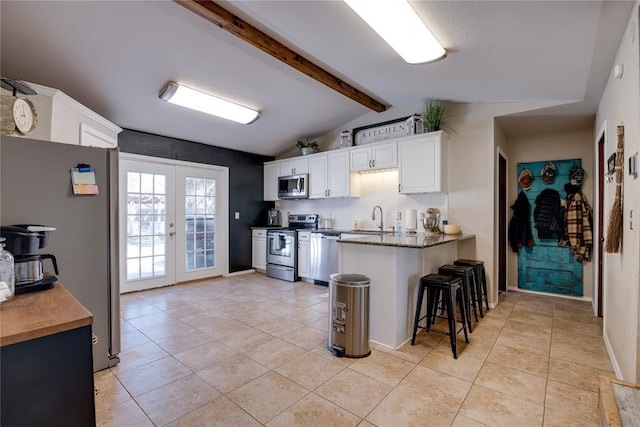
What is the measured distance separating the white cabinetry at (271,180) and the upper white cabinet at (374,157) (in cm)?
182

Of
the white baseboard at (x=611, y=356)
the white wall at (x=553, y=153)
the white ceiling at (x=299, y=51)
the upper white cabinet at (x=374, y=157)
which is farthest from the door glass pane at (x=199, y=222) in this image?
the white baseboard at (x=611, y=356)

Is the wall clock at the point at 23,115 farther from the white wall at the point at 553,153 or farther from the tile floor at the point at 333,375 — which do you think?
the white wall at the point at 553,153

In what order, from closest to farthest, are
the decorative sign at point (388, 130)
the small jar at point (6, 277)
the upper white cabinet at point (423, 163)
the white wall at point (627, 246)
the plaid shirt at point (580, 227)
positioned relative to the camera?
the small jar at point (6, 277), the white wall at point (627, 246), the upper white cabinet at point (423, 163), the plaid shirt at point (580, 227), the decorative sign at point (388, 130)

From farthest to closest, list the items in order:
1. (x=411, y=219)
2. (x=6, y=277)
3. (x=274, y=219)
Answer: (x=274, y=219) → (x=411, y=219) → (x=6, y=277)

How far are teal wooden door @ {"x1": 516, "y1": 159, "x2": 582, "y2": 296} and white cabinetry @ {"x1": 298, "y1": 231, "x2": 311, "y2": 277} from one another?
3357 millimetres

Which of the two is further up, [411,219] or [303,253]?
[411,219]

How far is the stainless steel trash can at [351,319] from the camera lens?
2.52m

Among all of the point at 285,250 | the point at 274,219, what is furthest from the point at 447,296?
the point at 274,219

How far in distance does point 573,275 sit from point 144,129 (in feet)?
21.5

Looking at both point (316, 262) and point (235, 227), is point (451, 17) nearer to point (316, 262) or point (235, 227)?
point (316, 262)

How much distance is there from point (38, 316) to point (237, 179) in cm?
485

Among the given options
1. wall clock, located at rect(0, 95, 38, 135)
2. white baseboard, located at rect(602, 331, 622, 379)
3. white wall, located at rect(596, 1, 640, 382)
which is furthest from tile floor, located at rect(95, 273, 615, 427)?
wall clock, located at rect(0, 95, 38, 135)

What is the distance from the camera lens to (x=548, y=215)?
4375 millimetres

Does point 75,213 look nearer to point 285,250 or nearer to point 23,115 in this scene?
point 23,115
